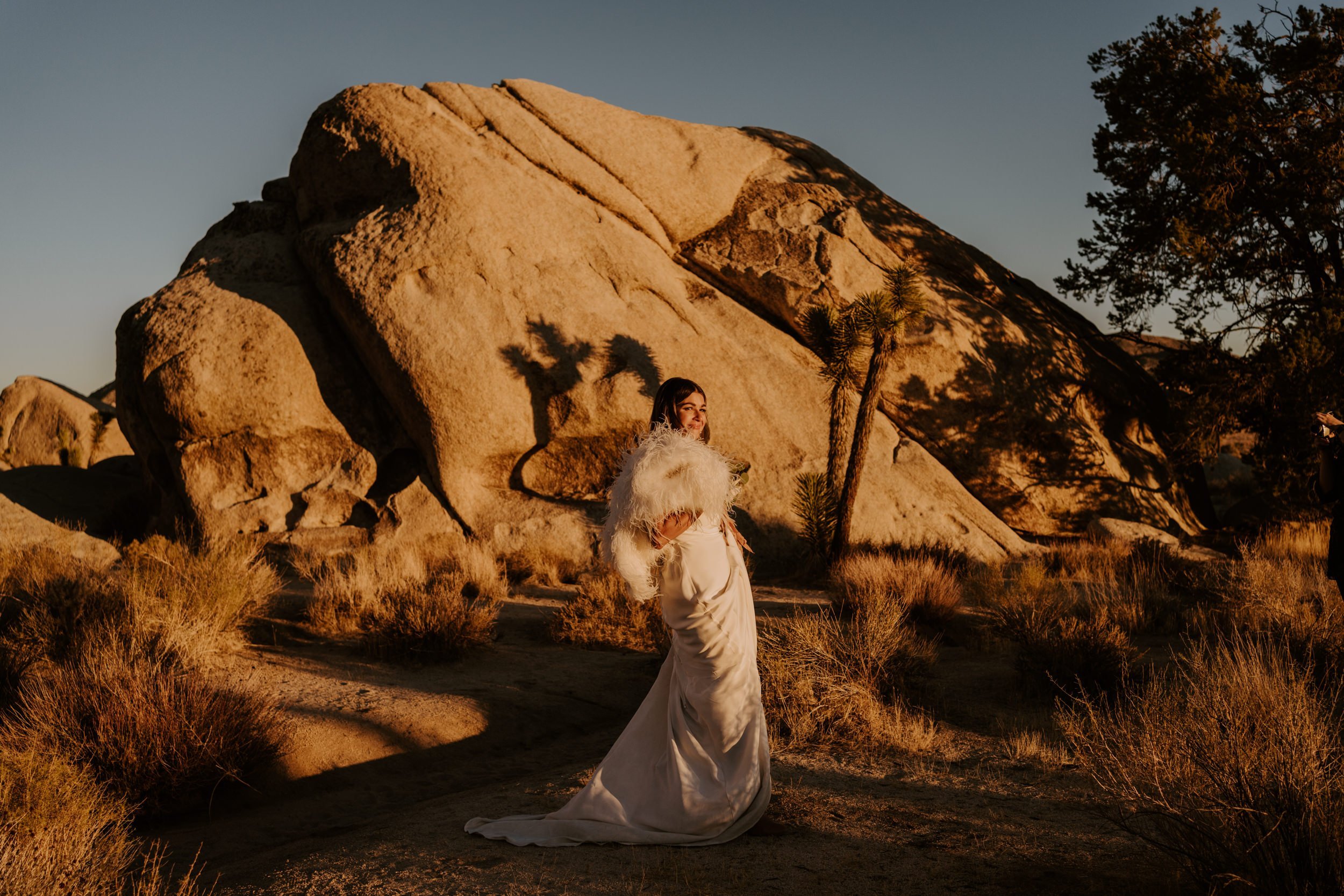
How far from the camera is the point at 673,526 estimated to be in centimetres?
437

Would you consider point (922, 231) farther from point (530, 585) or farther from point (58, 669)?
point (58, 669)

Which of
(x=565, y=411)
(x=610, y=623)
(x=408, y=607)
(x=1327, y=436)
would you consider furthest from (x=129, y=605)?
(x=1327, y=436)

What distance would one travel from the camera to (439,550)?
13.7 metres

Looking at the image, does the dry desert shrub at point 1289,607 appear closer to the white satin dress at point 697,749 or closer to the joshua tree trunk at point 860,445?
the white satin dress at point 697,749

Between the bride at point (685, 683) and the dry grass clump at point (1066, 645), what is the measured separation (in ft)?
→ 10.3

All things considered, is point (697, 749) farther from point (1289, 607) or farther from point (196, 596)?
point (1289, 607)

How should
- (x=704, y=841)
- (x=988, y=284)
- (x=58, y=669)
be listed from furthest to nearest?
1. (x=988, y=284)
2. (x=58, y=669)
3. (x=704, y=841)

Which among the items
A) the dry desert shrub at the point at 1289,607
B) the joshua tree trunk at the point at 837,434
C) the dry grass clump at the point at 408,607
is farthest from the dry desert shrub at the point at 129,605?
the dry desert shrub at the point at 1289,607

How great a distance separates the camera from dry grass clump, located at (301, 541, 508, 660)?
29.7 feet

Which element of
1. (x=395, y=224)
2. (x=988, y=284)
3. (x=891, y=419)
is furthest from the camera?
(x=988, y=284)

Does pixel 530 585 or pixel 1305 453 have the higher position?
pixel 1305 453

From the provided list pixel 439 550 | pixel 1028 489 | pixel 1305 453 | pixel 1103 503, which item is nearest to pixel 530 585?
pixel 439 550

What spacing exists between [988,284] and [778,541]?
23.4 feet

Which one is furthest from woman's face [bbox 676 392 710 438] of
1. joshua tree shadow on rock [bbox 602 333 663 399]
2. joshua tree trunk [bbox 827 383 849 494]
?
joshua tree shadow on rock [bbox 602 333 663 399]
